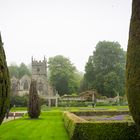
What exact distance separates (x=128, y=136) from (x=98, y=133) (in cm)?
150

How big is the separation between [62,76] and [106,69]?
1525cm

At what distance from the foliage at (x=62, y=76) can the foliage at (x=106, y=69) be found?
21.0ft

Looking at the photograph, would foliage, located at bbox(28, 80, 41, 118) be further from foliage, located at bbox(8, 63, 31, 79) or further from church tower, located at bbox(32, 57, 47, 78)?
foliage, located at bbox(8, 63, 31, 79)

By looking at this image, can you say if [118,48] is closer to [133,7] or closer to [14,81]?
[14,81]

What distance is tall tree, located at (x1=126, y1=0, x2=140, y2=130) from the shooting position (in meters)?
9.21

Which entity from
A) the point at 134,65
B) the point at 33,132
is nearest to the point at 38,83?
the point at 33,132

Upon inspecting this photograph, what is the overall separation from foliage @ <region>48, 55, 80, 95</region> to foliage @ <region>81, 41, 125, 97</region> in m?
6.39

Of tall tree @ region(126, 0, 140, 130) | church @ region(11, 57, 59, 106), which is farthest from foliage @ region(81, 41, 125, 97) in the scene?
tall tree @ region(126, 0, 140, 130)

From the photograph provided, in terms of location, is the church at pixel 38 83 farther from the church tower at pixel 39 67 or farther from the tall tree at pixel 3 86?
the tall tree at pixel 3 86

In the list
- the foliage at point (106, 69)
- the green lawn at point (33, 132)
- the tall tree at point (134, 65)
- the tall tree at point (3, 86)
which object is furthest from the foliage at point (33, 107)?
the foliage at point (106, 69)

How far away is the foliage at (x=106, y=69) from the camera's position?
7331 cm

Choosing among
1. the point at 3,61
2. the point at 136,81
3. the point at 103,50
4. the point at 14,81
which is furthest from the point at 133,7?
the point at 14,81

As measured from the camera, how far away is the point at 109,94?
74875 mm

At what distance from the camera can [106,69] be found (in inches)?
3110
